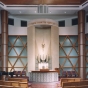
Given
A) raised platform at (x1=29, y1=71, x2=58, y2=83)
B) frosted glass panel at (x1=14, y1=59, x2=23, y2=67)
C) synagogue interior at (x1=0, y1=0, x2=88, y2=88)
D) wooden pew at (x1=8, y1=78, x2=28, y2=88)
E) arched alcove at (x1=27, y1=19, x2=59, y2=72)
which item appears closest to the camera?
wooden pew at (x1=8, y1=78, x2=28, y2=88)

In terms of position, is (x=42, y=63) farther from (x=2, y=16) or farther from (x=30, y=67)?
(x=2, y=16)

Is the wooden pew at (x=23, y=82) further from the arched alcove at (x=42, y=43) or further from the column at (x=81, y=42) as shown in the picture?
the column at (x=81, y=42)

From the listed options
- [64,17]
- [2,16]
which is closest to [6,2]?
[2,16]

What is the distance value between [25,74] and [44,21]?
413 cm

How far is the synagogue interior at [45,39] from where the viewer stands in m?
12.7

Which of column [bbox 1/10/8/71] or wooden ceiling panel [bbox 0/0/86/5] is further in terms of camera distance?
wooden ceiling panel [bbox 0/0/86/5]

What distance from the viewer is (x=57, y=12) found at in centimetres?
1374

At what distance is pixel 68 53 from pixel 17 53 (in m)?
3.96

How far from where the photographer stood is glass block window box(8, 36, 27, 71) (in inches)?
539

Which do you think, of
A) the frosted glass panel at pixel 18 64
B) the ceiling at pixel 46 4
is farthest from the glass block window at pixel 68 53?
the frosted glass panel at pixel 18 64

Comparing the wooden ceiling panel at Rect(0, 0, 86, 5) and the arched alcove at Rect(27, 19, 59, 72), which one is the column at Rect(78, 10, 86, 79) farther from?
the arched alcove at Rect(27, 19, 59, 72)

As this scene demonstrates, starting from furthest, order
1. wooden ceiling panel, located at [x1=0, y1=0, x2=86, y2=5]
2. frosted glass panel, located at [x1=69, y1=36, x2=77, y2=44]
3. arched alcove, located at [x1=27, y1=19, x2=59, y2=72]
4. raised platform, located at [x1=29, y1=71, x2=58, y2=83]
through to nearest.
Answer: frosted glass panel, located at [x1=69, y1=36, x2=77, y2=44] < wooden ceiling panel, located at [x1=0, y1=0, x2=86, y2=5] < arched alcove, located at [x1=27, y1=19, x2=59, y2=72] < raised platform, located at [x1=29, y1=71, x2=58, y2=83]

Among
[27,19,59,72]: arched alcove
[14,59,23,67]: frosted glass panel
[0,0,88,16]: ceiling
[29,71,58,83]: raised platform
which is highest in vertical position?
[0,0,88,16]: ceiling

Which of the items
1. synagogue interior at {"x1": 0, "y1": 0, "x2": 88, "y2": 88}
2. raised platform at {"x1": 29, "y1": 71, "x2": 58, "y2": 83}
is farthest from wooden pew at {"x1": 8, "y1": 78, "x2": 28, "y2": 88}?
synagogue interior at {"x1": 0, "y1": 0, "x2": 88, "y2": 88}
